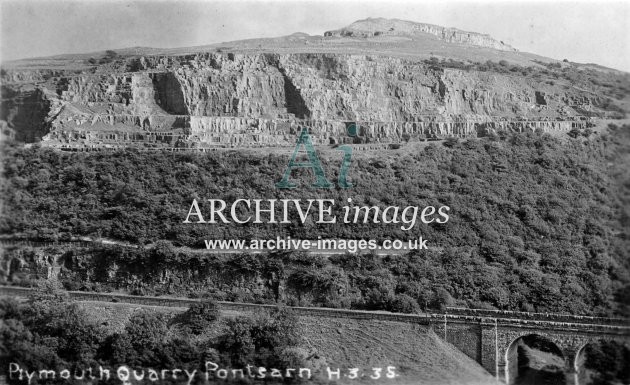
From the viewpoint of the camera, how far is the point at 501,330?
843 inches

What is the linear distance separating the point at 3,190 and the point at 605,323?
15783 millimetres

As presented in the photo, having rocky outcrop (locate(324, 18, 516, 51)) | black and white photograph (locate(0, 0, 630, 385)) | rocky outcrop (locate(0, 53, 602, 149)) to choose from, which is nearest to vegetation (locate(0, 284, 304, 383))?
black and white photograph (locate(0, 0, 630, 385))

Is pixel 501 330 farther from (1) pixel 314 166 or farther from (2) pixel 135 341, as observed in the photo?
(2) pixel 135 341

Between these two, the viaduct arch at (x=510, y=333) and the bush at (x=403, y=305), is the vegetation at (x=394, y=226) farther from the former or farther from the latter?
the viaduct arch at (x=510, y=333)

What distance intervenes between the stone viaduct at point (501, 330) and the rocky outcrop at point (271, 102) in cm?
948

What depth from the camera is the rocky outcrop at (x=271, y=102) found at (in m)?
30.3

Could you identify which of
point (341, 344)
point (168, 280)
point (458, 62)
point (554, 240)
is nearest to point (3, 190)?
point (168, 280)

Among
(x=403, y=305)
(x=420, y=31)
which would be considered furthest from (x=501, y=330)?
(x=420, y=31)

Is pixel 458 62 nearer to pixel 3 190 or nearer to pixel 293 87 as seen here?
pixel 293 87

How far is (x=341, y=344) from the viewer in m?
21.7

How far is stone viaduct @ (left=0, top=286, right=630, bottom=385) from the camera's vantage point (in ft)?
67.9

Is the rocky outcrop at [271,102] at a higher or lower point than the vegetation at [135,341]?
higher

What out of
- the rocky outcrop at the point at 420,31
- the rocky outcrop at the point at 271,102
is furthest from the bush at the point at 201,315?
the rocky outcrop at the point at 420,31

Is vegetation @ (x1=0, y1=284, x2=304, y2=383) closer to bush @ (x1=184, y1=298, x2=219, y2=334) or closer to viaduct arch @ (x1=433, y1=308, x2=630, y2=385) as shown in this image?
bush @ (x1=184, y1=298, x2=219, y2=334)
